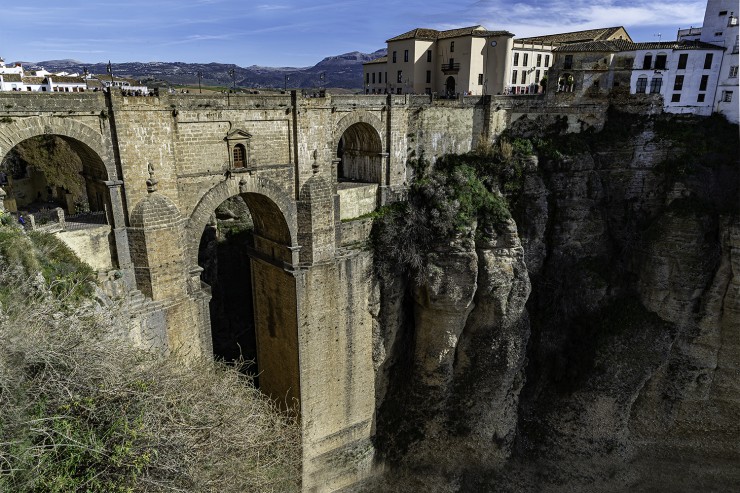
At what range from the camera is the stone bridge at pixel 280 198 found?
11.8 metres

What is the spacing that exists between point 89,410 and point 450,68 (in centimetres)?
2611

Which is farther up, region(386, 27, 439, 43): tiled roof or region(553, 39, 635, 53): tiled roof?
region(386, 27, 439, 43): tiled roof

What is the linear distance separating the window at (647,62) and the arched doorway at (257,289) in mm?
18233

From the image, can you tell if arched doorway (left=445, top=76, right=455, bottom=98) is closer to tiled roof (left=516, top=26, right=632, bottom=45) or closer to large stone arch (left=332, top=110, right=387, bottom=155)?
tiled roof (left=516, top=26, right=632, bottom=45)

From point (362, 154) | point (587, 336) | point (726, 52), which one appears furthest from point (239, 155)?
point (726, 52)

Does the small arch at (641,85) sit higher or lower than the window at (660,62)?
lower

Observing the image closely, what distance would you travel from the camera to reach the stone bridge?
11.8 m

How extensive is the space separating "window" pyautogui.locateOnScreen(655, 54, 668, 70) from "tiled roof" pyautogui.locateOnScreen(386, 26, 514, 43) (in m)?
7.45

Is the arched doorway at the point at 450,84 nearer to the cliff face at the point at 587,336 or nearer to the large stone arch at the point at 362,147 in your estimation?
the cliff face at the point at 587,336

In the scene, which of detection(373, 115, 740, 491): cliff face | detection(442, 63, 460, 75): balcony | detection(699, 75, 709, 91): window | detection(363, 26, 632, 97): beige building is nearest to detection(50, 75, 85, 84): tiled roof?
detection(363, 26, 632, 97): beige building

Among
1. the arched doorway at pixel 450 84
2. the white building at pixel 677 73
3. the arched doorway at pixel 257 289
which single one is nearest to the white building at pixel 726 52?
the white building at pixel 677 73

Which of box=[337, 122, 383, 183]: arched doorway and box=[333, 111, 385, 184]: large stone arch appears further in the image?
box=[337, 122, 383, 183]: arched doorway

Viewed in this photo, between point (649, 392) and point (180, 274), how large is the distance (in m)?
19.9

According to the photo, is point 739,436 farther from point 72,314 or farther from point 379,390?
point 72,314
